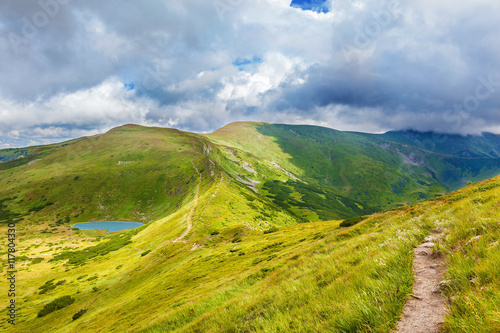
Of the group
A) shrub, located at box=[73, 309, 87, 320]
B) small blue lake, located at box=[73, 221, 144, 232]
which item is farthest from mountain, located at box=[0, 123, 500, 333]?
small blue lake, located at box=[73, 221, 144, 232]

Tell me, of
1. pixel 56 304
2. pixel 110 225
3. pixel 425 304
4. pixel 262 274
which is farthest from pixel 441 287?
pixel 110 225

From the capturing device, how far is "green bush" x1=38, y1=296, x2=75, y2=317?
44.2 meters

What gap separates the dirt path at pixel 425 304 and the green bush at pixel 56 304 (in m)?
68.9

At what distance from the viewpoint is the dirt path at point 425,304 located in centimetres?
364

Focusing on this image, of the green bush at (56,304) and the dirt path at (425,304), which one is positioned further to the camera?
the green bush at (56,304)

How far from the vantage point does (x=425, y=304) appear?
13.7ft

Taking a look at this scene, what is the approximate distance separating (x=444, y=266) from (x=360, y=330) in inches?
154

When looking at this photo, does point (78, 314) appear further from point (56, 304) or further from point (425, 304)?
point (425, 304)

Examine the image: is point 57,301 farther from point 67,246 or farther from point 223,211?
point 67,246

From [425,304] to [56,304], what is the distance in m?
71.6

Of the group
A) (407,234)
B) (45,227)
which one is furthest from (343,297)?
(45,227)

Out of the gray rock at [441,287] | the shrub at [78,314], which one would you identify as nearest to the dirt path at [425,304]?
the gray rock at [441,287]

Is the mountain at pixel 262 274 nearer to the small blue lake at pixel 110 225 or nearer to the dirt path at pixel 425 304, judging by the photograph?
the dirt path at pixel 425 304

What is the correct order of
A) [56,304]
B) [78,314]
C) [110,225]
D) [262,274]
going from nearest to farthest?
[262,274] < [78,314] < [56,304] < [110,225]
